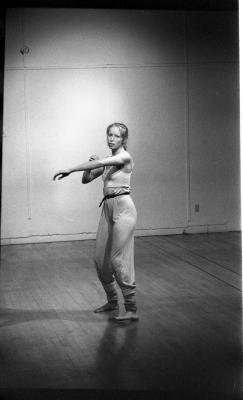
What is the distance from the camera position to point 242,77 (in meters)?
3.10

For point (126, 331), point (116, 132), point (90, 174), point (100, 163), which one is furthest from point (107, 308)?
point (116, 132)

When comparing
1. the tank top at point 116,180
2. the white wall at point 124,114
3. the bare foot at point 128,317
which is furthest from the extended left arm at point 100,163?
the white wall at point 124,114

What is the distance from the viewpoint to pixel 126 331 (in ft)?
19.0

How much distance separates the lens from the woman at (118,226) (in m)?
6.01

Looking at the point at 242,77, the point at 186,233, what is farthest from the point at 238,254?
the point at 242,77

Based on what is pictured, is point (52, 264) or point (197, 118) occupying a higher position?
point (197, 118)

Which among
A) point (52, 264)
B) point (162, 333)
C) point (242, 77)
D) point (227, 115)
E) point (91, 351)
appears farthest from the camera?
point (227, 115)

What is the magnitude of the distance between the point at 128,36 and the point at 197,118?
1.51m

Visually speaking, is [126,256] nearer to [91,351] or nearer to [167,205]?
[91,351]

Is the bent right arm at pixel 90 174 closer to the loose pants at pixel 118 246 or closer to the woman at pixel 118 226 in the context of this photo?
the woman at pixel 118 226

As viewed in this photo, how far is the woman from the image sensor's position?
6.01 m

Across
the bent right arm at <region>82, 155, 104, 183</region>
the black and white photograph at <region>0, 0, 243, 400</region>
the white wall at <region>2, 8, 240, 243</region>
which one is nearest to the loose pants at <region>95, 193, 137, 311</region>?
the bent right arm at <region>82, 155, 104, 183</region>

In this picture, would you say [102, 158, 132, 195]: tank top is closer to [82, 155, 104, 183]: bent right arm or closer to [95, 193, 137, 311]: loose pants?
[95, 193, 137, 311]: loose pants

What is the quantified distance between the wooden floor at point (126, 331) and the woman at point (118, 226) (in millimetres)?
334
